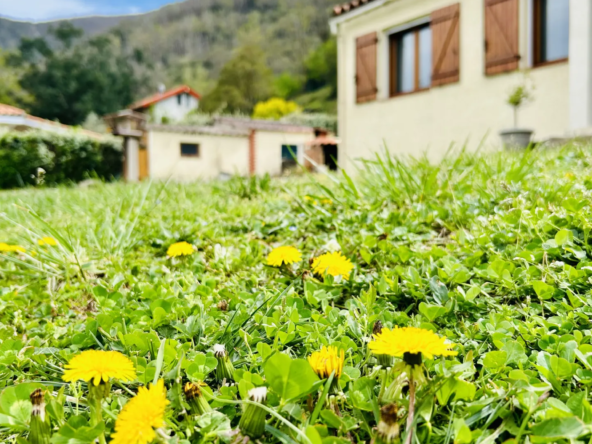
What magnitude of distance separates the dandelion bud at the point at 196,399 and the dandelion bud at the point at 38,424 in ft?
0.62

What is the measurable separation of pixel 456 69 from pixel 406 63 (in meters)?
1.40

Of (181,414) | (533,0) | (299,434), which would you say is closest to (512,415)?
(299,434)

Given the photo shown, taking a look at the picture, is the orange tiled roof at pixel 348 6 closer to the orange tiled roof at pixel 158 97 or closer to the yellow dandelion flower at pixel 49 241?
the yellow dandelion flower at pixel 49 241

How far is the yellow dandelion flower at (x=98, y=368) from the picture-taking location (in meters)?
0.65

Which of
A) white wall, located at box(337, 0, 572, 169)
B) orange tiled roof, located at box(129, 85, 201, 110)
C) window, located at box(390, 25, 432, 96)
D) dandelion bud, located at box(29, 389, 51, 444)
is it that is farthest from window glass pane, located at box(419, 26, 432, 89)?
orange tiled roof, located at box(129, 85, 201, 110)

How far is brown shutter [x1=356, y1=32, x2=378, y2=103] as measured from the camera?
9125mm

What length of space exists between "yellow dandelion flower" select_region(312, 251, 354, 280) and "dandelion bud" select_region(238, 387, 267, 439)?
0.63 meters

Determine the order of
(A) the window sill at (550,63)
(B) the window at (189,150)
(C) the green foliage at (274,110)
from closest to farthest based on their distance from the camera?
1. (A) the window sill at (550,63)
2. (B) the window at (189,150)
3. (C) the green foliage at (274,110)

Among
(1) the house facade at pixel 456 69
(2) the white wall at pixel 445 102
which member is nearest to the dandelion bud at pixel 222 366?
(1) the house facade at pixel 456 69

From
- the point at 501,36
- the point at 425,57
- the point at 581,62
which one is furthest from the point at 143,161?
the point at 581,62

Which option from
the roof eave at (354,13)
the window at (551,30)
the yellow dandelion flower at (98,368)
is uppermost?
the roof eave at (354,13)

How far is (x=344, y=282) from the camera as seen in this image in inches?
49.8

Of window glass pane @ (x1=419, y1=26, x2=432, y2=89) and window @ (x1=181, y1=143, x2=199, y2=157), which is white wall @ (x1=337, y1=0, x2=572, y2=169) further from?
window @ (x1=181, y1=143, x2=199, y2=157)

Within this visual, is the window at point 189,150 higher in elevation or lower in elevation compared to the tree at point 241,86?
lower
